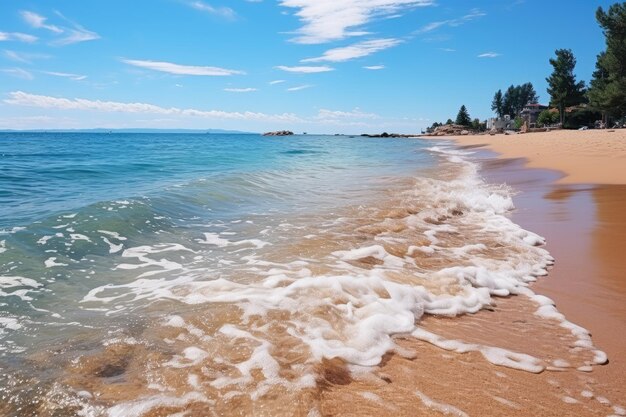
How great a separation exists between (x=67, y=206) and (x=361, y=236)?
6.61m

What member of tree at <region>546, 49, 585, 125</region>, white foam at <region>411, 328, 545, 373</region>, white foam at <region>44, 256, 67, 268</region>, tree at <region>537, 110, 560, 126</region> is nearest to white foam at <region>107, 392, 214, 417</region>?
white foam at <region>411, 328, 545, 373</region>

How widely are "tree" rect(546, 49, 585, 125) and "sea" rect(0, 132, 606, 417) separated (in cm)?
6706

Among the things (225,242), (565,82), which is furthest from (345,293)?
(565,82)

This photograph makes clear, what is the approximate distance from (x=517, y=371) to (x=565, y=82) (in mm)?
74107

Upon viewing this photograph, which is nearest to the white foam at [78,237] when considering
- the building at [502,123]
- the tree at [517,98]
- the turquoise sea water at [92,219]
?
the turquoise sea water at [92,219]

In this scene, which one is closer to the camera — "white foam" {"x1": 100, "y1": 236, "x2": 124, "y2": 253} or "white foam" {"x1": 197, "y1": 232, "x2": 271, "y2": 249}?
"white foam" {"x1": 100, "y1": 236, "x2": 124, "y2": 253}

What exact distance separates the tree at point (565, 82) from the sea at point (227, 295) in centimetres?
6706

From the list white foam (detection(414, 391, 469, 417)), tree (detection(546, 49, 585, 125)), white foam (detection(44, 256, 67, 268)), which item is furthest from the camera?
tree (detection(546, 49, 585, 125))

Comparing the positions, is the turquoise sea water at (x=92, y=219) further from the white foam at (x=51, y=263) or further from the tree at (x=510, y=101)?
the tree at (x=510, y=101)

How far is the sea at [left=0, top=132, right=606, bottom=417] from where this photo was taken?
2.48 metres

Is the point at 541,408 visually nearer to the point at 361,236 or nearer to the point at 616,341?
the point at 616,341

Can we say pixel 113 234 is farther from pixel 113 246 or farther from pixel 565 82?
pixel 565 82

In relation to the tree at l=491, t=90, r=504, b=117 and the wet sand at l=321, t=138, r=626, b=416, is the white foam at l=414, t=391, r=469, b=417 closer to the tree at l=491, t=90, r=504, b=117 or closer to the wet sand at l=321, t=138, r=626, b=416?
the wet sand at l=321, t=138, r=626, b=416

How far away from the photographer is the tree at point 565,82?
6168 centimetres
